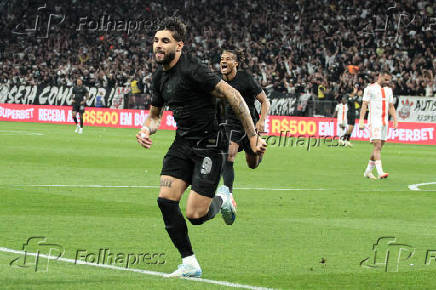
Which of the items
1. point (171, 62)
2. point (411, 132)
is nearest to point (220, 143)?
point (171, 62)

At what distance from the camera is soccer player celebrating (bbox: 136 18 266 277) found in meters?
7.48

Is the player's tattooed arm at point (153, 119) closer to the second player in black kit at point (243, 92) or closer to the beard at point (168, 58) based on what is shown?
the beard at point (168, 58)

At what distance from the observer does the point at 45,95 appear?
4881cm

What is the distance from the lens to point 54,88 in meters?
48.4

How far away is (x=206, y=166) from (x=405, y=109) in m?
29.9

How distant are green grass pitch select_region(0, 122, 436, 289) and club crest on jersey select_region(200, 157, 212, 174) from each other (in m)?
0.90
